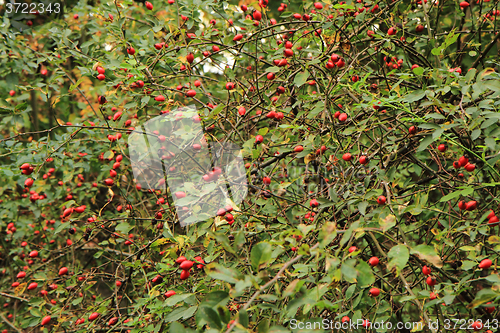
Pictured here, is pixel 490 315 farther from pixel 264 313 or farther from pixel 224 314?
pixel 224 314

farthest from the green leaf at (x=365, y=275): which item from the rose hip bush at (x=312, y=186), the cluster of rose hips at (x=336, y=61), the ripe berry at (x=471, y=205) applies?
the cluster of rose hips at (x=336, y=61)

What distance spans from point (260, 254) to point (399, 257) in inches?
16.1

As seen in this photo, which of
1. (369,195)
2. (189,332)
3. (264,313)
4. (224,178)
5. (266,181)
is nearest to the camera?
(189,332)

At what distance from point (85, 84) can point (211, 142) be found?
139 inches

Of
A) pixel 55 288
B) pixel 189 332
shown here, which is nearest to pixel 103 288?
pixel 55 288

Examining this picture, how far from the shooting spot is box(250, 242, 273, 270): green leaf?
3.19 ft

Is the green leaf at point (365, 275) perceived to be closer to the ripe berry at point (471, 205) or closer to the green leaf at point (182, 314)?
the green leaf at point (182, 314)

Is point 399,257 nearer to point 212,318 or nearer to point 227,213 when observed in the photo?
point 212,318

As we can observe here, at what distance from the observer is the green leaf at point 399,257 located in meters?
1.00

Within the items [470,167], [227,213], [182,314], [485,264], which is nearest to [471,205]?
[470,167]

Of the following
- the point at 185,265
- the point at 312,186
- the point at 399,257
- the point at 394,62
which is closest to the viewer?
the point at 399,257

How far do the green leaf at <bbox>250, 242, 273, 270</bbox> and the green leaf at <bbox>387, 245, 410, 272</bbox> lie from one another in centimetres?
36

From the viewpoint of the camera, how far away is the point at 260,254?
3.20ft

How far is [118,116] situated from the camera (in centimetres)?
195
